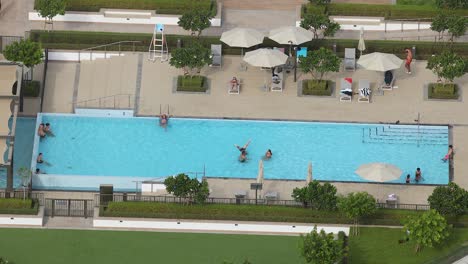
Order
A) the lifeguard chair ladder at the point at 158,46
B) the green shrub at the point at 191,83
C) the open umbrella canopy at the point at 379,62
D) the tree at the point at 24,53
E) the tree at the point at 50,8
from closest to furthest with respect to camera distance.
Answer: the tree at the point at 24,53 → the open umbrella canopy at the point at 379,62 → the green shrub at the point at 191,83 → the lifeguard chair ladder at the point at 158,46 → the tree at the point at 50,8

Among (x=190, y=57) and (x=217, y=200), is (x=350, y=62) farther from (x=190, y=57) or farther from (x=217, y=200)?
(x=217, y=200)

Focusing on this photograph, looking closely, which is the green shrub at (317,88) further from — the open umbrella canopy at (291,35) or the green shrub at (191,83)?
the green shrub at (191,83)

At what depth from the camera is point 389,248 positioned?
100 m

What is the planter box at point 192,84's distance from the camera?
111750 mm

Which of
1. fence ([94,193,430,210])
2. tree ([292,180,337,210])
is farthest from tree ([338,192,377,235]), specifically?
fence ([94,193,430,210])

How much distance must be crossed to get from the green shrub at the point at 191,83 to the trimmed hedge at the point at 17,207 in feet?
47.7

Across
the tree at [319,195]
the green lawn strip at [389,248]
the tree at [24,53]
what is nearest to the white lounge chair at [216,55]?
the tree at [24,53]

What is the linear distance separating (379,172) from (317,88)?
1018 cm

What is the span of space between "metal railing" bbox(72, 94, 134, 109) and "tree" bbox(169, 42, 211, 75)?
349 centimetres

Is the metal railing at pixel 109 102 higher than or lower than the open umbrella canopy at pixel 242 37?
lower

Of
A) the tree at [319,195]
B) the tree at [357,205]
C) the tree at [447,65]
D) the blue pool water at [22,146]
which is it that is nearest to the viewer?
the tree at [357,205]

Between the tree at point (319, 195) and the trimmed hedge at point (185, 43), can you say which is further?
the trimmed hedge at point (185, 43)

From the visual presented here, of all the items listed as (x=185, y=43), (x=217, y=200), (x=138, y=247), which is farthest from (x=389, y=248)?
(x=185, y=43)

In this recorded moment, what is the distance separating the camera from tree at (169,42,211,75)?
363 feet
